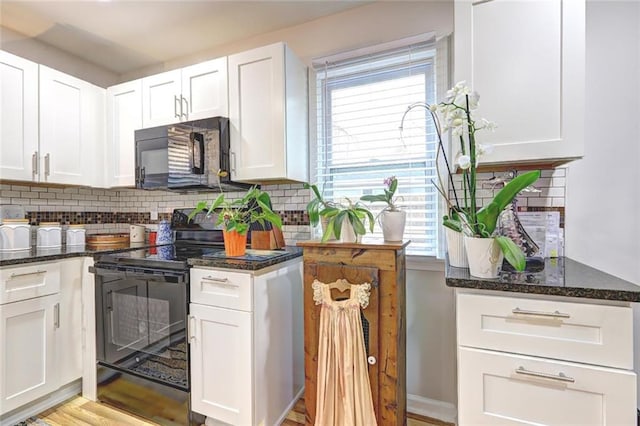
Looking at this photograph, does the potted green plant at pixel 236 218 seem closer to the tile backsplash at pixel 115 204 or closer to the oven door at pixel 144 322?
the oven door at pixel 144 322

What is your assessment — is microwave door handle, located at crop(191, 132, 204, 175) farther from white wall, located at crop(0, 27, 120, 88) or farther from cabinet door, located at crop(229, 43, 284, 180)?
white wall, located at crop(0, 27, 120, 88)

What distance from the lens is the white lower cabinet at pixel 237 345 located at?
1477 millimetres

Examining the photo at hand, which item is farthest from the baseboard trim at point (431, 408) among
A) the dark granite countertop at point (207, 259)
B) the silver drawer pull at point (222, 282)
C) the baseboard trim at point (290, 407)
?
the silver drawer pull at point (222, 282)

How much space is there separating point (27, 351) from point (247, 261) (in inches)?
56.5

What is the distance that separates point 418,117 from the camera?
1789 millimetres

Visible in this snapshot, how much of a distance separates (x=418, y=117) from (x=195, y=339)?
5.79ft

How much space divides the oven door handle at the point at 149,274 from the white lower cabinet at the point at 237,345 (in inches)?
2.8

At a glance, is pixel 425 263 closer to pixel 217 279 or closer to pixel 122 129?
pixel 217 279

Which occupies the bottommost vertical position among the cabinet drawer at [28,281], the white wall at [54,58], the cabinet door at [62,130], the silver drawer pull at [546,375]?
the silver drawer pull at [546,375]

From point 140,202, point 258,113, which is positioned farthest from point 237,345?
point 140,202

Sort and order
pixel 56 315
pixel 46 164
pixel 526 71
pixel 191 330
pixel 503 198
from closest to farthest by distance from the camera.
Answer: pixel 503 198
pixel 526 71
pixel 191 330
pixel 56 315
pixel 46 164

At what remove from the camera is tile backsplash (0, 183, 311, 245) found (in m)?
2.13

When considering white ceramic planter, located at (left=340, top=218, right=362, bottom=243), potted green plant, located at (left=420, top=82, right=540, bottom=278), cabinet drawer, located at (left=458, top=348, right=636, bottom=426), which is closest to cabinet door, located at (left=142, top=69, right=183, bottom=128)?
white ceramic planter, located at (left=340, top=218, right=362, bottom=243)

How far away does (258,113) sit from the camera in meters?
1.89
